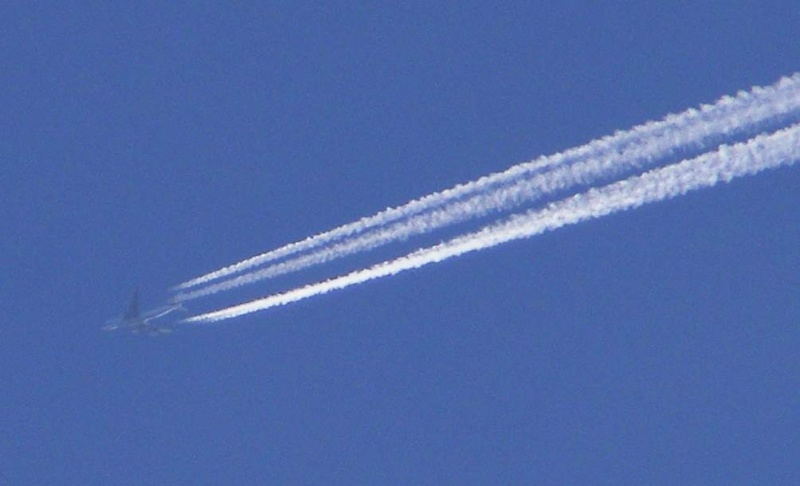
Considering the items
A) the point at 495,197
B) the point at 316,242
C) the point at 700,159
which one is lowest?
the point at 700,159

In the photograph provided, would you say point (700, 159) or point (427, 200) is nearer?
point (700, 159)

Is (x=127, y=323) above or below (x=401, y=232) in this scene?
above

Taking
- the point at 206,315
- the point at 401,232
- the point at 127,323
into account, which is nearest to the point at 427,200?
the point at 401,232

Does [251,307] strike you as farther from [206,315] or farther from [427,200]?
[427,200]

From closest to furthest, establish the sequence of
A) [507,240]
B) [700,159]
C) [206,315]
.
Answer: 1. [700,159]
2. [507,240]
3. [206,315]

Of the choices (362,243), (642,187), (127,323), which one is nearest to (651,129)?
(642,187)

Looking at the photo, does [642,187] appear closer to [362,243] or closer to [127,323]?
[362,243]

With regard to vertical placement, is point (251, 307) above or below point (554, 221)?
above

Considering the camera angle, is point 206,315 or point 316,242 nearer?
point 316,242

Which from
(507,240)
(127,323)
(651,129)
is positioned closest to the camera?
(651,129)
